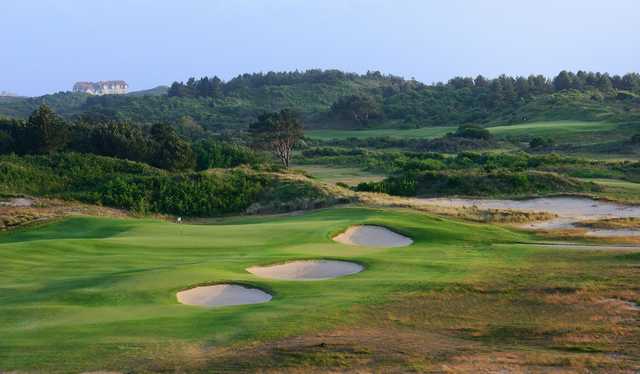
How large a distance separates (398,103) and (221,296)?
391 feet

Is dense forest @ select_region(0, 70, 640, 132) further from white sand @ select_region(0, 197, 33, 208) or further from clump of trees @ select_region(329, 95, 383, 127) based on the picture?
white sand @ select_region(0, 197, 33, 208)

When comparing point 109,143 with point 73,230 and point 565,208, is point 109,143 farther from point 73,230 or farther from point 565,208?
point 565,208

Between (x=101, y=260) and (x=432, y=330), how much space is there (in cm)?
1091

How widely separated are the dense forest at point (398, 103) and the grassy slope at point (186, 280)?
2936 inches

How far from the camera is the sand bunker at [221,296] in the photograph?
17.2 meters

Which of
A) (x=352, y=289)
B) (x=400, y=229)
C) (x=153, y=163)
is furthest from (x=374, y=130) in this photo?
(x=352, y=289)

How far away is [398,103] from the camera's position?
13475 cm

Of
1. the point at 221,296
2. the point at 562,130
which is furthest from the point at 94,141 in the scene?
the point at 562,130

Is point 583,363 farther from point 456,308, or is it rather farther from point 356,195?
point 356,195

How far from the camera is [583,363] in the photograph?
11.7m

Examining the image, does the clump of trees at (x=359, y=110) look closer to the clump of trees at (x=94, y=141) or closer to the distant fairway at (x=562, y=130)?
the distant fairway at (x=562, y=130)

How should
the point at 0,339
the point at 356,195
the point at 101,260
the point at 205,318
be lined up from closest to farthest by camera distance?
the point at 0,339 < the point at 205,318 < the point at 101,260 < the point at 356,195

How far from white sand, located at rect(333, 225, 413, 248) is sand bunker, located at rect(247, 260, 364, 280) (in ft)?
15.1

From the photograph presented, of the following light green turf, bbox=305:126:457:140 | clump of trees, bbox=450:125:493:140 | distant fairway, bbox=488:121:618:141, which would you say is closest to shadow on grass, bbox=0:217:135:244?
clump of trees, bbox=450:125:493:140
